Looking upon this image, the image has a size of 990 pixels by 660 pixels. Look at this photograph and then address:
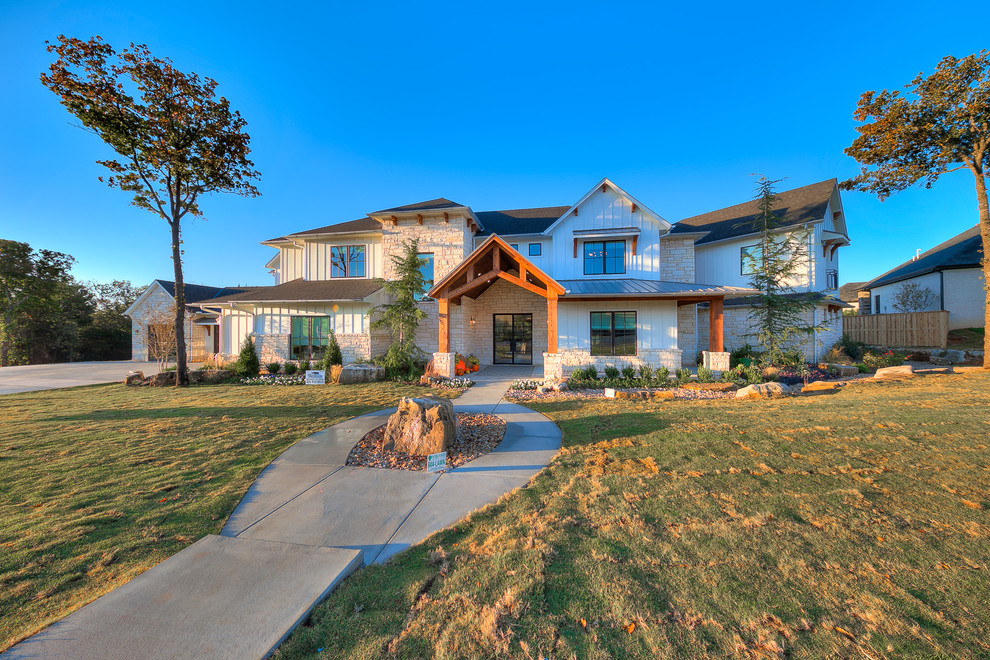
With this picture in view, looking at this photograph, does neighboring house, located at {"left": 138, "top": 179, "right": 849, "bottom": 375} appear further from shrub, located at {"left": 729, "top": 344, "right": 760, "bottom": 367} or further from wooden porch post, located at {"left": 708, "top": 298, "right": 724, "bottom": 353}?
shrub, located at {"left": 729, "top": 344, "right": 760, "bottom": 367}

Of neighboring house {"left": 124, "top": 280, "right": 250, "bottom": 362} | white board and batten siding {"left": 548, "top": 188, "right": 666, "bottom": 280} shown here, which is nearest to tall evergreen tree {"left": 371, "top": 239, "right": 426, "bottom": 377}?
white board and batten siding {"left": 548, "top": 188, "right": 666, "bottom": 280}

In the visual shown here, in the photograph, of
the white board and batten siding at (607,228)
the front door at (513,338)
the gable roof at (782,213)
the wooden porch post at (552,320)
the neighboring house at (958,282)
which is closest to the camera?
the wooden porch post at (552,320)

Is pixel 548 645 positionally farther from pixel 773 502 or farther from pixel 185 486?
pixel 185 486

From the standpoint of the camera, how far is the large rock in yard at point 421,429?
5.28 m

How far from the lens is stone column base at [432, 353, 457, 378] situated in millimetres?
12266

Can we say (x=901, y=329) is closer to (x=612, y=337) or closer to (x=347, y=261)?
(x=612, y=337)

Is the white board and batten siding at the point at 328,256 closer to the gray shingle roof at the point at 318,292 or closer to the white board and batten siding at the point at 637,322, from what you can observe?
the gray shingle roof at the point at 318,292

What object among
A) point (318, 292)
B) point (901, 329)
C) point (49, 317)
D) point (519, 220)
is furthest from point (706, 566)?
point (49, 317)

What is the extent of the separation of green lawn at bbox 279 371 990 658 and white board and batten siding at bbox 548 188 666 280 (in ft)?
36.5

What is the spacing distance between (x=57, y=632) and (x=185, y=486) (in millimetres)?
2429

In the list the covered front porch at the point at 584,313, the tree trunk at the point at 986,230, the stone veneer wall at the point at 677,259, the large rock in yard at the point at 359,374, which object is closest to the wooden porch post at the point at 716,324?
the covered front porch at the point at 584,313

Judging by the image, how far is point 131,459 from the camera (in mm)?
4973

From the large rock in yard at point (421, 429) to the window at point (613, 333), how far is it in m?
9.21

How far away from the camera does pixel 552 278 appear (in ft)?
46.1
